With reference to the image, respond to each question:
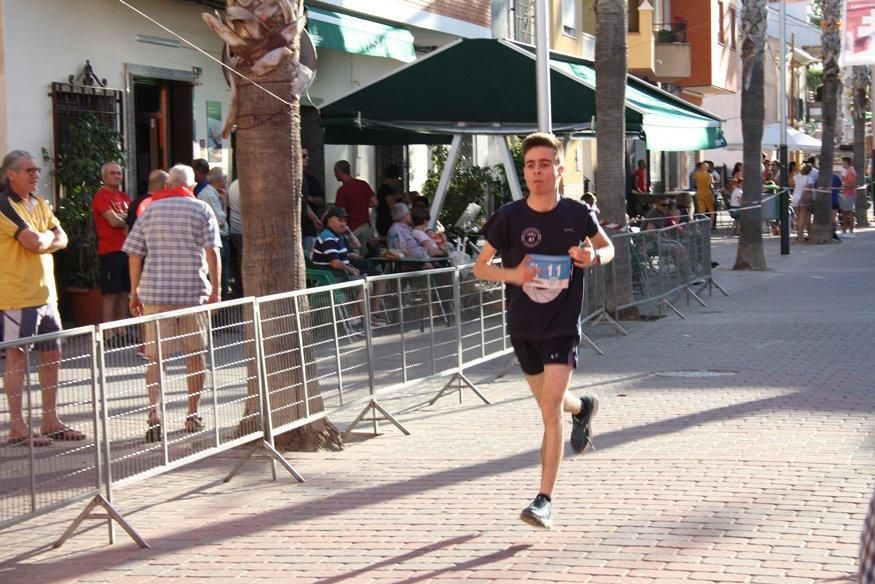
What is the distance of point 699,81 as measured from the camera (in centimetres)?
4400

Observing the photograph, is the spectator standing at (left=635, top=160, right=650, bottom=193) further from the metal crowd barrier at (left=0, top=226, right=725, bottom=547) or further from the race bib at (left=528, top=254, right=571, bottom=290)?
the race bib at (left=528, top=254, right=571, bottom=290)

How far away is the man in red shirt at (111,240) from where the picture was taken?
14.4m

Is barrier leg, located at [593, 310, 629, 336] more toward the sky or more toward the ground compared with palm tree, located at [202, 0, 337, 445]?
more toward the ground

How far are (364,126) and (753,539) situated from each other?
1140 cm

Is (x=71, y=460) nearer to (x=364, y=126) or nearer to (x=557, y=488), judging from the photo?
(x=557, y=488)

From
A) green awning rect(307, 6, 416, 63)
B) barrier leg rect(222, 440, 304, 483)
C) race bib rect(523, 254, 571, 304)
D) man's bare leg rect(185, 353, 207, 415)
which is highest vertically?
green awning rect(307, 6, 416, 63)

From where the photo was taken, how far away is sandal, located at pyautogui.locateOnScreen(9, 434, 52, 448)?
647 centimetres

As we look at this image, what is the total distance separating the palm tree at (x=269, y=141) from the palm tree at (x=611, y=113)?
7661 millimetres

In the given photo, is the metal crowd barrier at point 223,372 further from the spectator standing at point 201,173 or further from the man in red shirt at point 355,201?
the man in red shirt at point 355,201

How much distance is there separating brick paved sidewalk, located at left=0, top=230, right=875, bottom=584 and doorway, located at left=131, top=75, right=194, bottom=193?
702 cm

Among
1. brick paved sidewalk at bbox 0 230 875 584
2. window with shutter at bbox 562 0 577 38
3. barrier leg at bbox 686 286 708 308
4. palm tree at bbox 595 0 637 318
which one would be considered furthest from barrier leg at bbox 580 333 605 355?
window with shutter at bbox 562 0 577 38

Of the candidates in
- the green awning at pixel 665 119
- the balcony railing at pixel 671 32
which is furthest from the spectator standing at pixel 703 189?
the green awning at pixel 665 119

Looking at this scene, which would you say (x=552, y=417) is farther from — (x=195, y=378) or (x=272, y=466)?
(x=272, y=466)

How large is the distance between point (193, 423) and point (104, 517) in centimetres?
102
